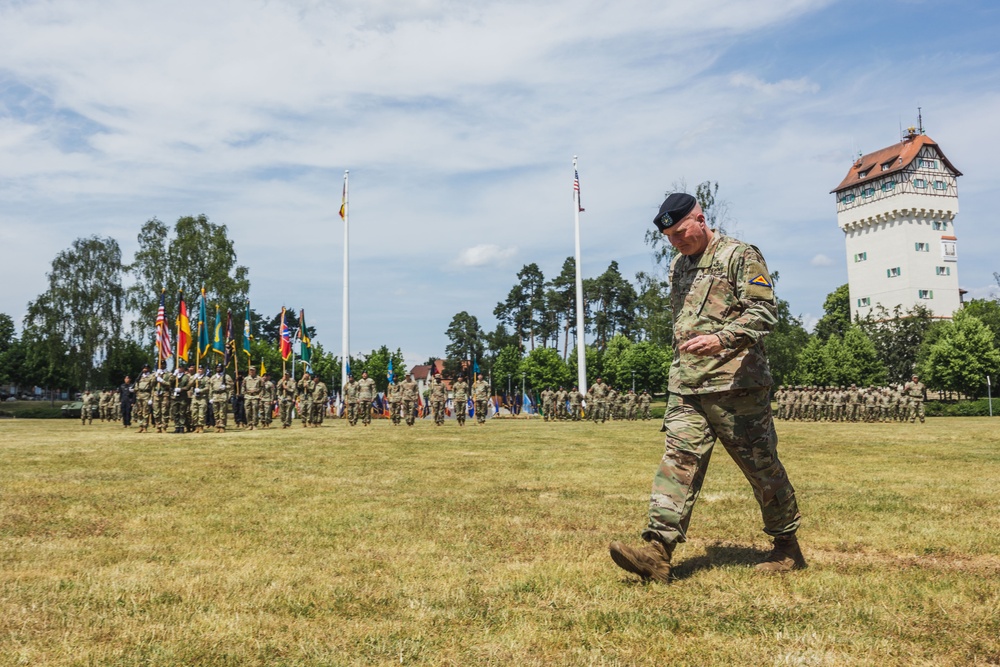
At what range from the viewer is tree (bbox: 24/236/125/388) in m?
57.2

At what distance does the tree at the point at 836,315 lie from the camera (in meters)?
95.4

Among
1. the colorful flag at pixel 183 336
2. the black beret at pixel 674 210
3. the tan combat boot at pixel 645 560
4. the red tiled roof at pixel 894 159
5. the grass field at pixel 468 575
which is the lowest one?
the grass field at pixel 468 575

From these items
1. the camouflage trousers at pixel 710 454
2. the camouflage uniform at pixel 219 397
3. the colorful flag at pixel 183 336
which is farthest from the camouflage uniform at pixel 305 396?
the camouflage trousers at pixel 710 454

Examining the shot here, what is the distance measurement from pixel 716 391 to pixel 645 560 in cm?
117

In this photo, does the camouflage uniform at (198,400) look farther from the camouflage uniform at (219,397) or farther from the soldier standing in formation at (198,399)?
the camouflage uniform at (219,397)

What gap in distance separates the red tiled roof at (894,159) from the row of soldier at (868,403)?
5496cm

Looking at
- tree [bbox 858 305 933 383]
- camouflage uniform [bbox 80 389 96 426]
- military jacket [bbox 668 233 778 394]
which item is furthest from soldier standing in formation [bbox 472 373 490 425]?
tree [bbox 858 305 933 383]

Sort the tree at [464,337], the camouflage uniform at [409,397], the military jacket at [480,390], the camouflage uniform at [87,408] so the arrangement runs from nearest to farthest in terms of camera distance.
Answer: the camouflage uniform at [409,397] < the military jacket at [480,390] < the camouflage uniform at [87,408] < the tree at [464,337]

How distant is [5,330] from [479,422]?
4063 inches

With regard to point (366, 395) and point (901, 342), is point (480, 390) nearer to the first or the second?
point (366, 395)

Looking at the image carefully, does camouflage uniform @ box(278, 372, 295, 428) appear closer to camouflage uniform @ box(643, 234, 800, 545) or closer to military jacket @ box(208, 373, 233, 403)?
military jacket @ box(208, 373, 233, 403)

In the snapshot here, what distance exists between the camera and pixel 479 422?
3441 centimetres

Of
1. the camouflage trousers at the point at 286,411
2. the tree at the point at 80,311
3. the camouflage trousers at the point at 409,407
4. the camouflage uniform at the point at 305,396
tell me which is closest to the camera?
the camouflage uniform at the point at 305,396

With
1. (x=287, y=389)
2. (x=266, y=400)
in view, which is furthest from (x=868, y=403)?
(x=266, y=400)
